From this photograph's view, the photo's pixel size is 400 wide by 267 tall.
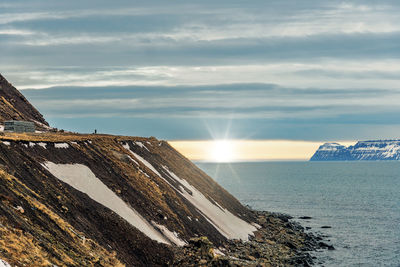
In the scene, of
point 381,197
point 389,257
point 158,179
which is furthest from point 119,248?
point 381,197

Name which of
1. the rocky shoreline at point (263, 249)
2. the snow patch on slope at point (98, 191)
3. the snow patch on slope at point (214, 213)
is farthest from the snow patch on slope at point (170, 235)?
the snow patch on slope at point (214, 213)

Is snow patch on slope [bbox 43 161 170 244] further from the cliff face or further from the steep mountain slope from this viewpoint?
the steep mountain slope

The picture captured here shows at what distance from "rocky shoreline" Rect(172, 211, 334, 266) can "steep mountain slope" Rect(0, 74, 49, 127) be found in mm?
59475

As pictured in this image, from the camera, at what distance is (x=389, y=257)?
77.9 m

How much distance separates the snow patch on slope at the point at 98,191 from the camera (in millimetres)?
55906

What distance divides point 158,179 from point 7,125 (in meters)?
26.1

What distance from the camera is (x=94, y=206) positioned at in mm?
53312

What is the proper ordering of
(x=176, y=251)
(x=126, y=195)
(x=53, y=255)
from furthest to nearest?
1. (x=126, y=195)
2. (x=176, y=251)
3. (x=53, y=255)

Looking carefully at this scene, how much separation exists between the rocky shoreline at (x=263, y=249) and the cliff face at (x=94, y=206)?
2611 millimetres

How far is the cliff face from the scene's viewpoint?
38.9 m

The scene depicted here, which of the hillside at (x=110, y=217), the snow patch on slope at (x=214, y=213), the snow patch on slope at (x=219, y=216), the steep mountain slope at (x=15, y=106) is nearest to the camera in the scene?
the hillside at (x=110, y=217)

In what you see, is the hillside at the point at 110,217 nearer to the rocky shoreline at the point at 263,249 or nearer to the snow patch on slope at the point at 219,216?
the rocky shoreline at the point at 263,249

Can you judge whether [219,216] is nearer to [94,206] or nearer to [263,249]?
[263,249]

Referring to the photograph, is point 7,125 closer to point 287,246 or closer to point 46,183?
point 46,183
